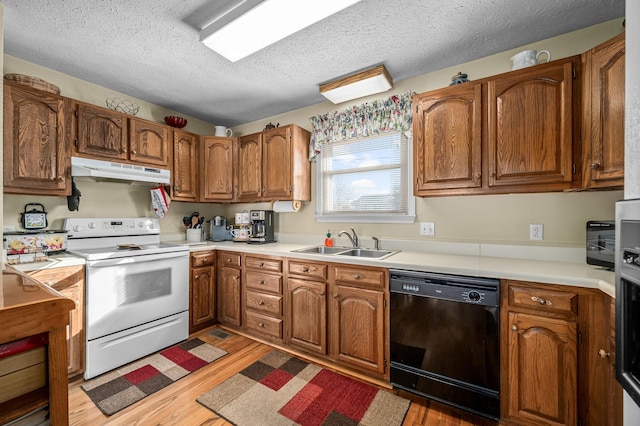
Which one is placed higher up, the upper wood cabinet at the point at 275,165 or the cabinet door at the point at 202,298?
the upper wood cabinet at the point at 275,165

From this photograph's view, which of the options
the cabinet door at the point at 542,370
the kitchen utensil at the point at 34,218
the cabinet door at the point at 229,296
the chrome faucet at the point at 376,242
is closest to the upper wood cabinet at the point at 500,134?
the chrome faucet at the point at 376,242

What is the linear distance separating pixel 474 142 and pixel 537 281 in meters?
0.95

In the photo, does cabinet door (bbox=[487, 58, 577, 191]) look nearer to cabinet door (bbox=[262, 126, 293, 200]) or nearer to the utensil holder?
cabinet door (bbox=[262, 126, 293, 200])

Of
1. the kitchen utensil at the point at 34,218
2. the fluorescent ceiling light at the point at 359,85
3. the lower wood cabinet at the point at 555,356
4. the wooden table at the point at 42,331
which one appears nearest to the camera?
the wooden table at the point at 42,331

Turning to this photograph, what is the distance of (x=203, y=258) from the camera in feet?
9.14

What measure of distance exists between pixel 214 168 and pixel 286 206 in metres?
0.99

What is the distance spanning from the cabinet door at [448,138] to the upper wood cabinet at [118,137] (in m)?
2.49

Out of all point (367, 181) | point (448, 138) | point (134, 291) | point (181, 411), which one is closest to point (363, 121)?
point (367, 181)

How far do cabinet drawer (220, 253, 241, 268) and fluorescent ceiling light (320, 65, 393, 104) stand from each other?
70.9 inches

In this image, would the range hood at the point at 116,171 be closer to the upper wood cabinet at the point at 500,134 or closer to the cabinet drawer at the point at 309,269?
the cabinet drawer at the point at 309,269

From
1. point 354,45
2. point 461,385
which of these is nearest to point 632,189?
point 461,385

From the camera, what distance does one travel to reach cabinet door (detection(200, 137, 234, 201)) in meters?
3.17

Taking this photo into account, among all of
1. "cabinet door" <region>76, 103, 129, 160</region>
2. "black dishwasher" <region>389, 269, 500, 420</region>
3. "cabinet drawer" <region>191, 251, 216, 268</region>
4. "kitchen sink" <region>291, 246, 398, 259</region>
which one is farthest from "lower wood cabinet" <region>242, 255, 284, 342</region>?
"cabinet door" <region>76, 103, 129, 160</region>

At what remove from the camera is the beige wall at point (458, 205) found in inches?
71.1
